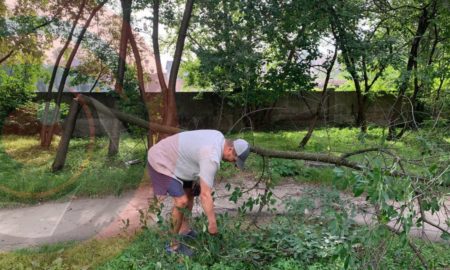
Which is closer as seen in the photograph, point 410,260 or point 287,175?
point 410,260

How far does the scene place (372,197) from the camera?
2812 mm

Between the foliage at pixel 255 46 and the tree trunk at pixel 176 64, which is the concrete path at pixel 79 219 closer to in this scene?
the tree trunk at pixel 176 64

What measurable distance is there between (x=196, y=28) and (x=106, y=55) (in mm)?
2551

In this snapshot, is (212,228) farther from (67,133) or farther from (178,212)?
(67,133)

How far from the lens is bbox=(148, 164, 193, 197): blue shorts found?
4.41 meters

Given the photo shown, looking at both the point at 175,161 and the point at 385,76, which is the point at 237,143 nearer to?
the point at 175,161

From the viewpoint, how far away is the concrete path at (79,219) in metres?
5.37

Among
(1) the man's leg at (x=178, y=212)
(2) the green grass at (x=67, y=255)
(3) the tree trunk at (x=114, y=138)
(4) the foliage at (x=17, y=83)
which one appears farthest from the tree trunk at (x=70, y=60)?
(1) the man's leg at (x=178, y=212)

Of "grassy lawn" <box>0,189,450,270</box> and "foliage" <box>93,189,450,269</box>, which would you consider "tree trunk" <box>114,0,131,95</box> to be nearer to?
"grassy lawn" <box>0,189,450,270</box>

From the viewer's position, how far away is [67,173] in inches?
321

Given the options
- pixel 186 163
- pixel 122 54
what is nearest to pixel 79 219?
pixel 186 163

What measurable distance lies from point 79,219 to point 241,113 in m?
7.51

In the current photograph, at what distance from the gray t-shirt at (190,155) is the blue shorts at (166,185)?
49mm

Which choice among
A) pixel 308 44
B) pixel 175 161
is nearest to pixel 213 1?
pixel 308 44
